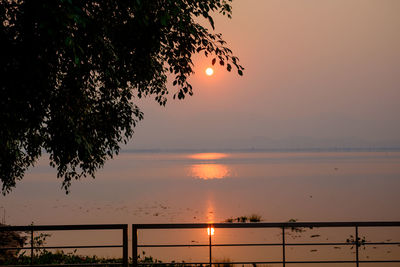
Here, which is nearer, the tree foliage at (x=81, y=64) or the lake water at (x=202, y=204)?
the tree foliage at (x=81, y=64)

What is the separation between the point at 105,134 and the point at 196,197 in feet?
121

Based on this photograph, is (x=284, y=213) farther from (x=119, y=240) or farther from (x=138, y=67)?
(x=138, y=67)

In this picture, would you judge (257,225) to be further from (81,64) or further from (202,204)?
(202,204)

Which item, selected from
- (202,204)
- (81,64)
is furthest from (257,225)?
(202,204)

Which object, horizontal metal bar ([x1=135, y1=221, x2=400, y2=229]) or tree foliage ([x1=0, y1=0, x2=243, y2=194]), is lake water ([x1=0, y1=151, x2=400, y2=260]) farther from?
horizontal metal bar ([x1=135, y1=221, x2=400, y2=229])

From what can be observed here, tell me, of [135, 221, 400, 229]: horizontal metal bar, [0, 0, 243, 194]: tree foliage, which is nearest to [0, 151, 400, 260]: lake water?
[0, 0, 243, 194]: tree foliage

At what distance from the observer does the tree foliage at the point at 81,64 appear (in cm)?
612

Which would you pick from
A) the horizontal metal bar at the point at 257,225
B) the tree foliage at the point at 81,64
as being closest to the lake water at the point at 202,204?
the tree foliage at the point at 81,64

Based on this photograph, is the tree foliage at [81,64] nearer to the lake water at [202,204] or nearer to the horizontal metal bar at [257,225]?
the horizontal metal bar at [257,225]

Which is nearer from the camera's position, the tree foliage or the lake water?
the tree foliage

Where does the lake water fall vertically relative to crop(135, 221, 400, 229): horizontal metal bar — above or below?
above

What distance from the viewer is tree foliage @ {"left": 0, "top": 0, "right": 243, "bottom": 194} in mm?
6125

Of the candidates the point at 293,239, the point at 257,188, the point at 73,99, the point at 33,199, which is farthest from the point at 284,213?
the point at 73,99

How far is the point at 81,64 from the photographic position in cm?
712
